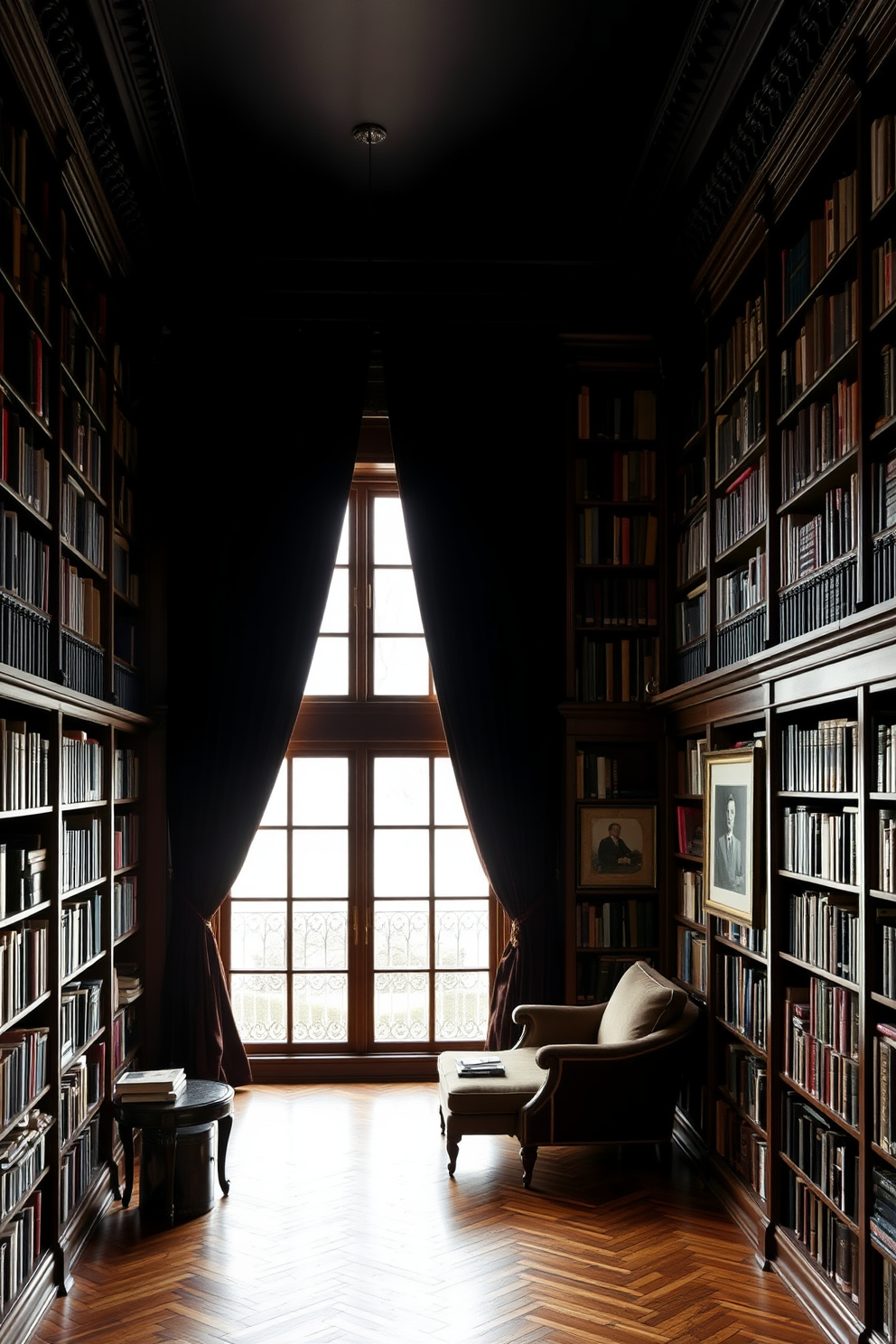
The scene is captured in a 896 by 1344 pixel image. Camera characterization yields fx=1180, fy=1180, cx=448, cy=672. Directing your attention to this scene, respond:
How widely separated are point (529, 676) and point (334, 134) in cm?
316

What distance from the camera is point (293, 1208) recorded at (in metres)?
5.31

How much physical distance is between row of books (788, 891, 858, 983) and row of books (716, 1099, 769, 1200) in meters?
0.93

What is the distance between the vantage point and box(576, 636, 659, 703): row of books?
23.1 feet

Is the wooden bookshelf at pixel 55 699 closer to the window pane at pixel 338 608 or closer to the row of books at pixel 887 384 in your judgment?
the window pane at pixel 338 608

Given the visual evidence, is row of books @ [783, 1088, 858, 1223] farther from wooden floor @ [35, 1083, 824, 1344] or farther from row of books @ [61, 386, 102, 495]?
row of books @ [61, 386, 102, 495]

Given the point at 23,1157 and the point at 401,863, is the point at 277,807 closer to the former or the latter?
the point at 401,863

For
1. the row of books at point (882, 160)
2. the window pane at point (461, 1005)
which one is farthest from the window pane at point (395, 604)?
the row of books at point (882, 160)

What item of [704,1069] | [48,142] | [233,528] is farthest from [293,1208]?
[48,142]

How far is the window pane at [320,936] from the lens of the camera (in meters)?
7.48

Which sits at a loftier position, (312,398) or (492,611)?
(312,398)

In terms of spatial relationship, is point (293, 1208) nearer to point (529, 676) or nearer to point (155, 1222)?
point (155, 1222)

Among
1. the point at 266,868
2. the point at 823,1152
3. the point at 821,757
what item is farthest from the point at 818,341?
the point at 266,868

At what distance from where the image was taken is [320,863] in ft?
24.7

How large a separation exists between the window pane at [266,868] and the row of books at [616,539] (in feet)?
8.62
